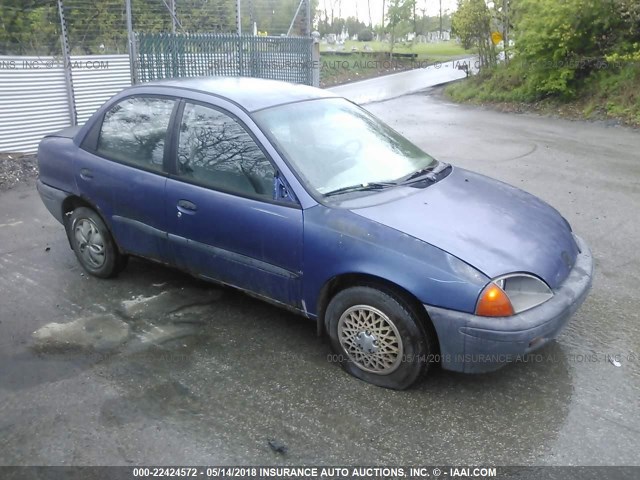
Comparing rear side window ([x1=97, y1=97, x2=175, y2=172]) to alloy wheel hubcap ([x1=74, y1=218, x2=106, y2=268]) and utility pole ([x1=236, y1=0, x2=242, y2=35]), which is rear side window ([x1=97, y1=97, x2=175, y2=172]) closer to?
alloy wheel hubcap ([x1=74, y1=218, x2=106, y2=268])

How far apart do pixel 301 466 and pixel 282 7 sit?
13.4 meters

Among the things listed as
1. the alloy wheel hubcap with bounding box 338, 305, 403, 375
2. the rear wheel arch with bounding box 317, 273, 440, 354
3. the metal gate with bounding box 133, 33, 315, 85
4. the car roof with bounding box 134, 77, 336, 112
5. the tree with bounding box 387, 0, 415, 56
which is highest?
the tree with bounding box 387, 0, 415, 56

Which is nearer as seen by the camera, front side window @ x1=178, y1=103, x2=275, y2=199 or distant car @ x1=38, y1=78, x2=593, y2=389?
distant car @ x1=38, y1=78, x2=593, y2=389

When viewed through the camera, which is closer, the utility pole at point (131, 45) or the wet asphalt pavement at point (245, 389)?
the wet asphalt pavement at point (245, 389)

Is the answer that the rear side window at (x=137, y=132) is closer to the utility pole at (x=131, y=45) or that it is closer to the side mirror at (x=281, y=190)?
the side mirror at (x=281, y=190)

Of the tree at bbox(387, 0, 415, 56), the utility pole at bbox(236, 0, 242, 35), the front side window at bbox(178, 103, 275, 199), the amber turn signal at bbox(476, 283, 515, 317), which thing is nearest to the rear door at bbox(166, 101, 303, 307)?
the front side window at bbox(178, 103, 275, 199)

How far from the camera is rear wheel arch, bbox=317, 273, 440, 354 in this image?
3367mm

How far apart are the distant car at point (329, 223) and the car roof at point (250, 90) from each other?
15 millimetres

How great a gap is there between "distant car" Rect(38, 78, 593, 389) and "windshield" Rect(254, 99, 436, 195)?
0.05ft

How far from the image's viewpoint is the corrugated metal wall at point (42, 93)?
9.09 meters

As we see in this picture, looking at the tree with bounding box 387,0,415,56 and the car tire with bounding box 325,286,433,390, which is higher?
the tree with bounding box 387,0,415,56

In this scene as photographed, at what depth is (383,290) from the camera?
344cm

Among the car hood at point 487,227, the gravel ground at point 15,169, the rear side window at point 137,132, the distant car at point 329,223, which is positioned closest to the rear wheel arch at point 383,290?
the distant car at point 329,223

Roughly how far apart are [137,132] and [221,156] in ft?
3.06
